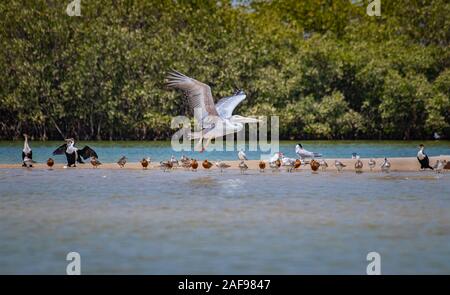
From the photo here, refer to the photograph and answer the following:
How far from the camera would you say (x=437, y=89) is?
42.6 metres

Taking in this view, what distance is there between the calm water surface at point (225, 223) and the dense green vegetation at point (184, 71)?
19.5 meters

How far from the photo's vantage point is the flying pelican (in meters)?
19.8

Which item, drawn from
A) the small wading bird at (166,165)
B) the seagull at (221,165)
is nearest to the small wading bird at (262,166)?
the seagull at (221,165)

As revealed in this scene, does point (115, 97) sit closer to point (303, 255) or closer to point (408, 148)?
point (408, 148)

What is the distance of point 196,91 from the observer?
786 inches

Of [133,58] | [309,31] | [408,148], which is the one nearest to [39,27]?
[133,58]

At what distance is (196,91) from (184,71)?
21.4m

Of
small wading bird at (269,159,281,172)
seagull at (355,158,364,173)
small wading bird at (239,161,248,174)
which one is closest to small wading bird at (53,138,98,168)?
small wading bird at (239,161,248,174)

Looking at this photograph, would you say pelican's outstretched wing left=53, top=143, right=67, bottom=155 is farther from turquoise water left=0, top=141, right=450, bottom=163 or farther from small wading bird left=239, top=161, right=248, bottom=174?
turquoise water left=0, top=141, right=450, bottom=163

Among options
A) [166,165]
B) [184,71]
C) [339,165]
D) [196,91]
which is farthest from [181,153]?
[196,91]

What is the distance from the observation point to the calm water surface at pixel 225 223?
458 inches

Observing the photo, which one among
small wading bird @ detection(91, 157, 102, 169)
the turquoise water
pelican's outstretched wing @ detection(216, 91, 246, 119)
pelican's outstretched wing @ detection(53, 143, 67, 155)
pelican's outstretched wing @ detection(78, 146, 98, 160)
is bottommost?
the turquoise water

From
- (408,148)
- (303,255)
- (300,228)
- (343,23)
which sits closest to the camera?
(303,255)

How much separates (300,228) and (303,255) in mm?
2103
